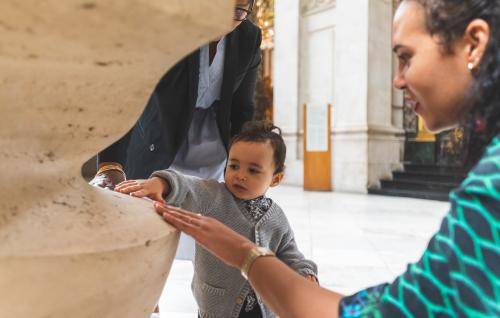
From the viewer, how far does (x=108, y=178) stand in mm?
1350

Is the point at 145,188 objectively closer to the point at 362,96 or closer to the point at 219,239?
the point at 219,239

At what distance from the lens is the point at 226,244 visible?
94cm

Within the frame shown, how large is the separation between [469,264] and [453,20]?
1.20ft

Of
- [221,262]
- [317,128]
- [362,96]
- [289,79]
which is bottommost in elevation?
[221,262]

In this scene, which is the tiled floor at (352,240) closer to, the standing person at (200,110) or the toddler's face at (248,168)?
the standing person at (200,110)

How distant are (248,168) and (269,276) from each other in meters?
0.69

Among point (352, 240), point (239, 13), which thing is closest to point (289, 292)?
point (239, 13)

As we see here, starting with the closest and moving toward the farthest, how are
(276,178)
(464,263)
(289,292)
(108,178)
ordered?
1. (464,263)
2. (289,292)
3. (108,178)
4. (276,178)

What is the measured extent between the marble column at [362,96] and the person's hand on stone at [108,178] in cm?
696

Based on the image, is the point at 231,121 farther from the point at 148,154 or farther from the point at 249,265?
the point at 249,265

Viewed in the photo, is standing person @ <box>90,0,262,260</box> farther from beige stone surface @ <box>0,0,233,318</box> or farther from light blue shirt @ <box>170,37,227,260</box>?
beige stone surface @ <box>0,0,233,318</box>

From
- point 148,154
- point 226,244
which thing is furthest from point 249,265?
point 148,154

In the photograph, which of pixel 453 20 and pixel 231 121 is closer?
pixel 453 20

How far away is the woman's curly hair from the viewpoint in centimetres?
66
